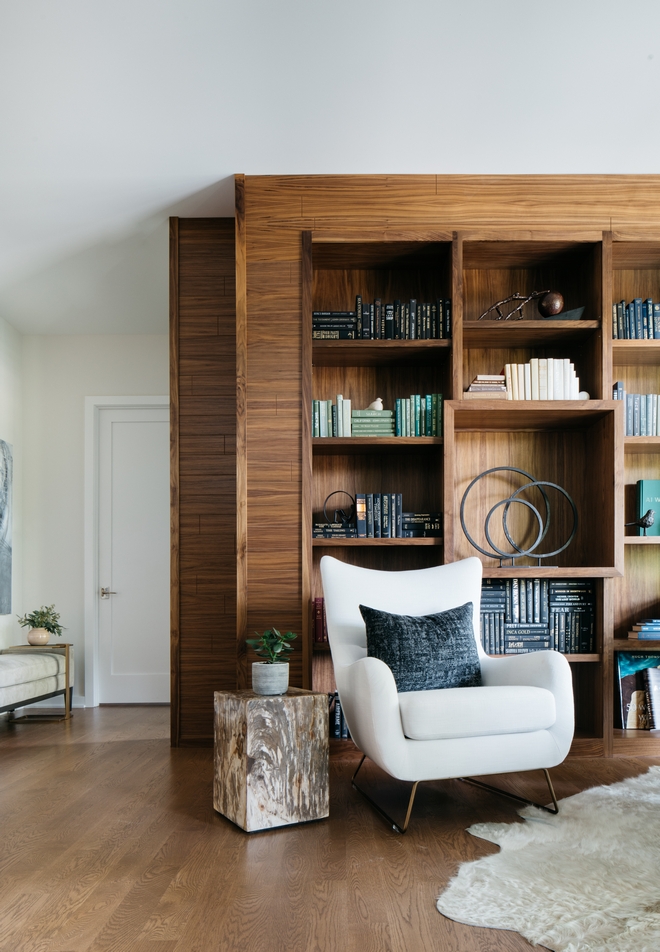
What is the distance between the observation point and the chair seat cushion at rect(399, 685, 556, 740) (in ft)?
8.80

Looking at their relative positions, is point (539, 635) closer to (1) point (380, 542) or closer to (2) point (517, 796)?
(1) point (380, 542)

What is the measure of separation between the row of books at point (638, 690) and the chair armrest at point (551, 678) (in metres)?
1.12

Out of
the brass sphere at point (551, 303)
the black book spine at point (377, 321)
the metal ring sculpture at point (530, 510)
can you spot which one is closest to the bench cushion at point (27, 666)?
the metal ring sculpture at point (530, 510)

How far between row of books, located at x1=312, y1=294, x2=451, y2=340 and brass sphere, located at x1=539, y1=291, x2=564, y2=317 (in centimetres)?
49

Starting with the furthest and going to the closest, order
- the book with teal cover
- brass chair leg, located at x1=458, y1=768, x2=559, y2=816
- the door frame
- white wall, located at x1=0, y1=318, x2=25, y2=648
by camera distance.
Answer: the door frame → white wall, located at x1=0, y1=318, x2=25, y2=648 → the book with teal cover → brass chair leg, located at x1=458, y1=768, x2=559, y2=816

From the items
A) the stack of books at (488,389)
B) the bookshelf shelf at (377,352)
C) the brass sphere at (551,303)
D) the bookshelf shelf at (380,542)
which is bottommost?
the bookshelf shelf at (380,542)

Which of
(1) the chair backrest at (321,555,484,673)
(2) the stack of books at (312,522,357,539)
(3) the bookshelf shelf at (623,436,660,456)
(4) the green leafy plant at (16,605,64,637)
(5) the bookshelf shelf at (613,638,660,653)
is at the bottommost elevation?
(4) the green leafy plant at (16,605,64,637)

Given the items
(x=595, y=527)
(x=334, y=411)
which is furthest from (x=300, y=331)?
(x=595, y=527)

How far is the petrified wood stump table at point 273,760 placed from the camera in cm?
272

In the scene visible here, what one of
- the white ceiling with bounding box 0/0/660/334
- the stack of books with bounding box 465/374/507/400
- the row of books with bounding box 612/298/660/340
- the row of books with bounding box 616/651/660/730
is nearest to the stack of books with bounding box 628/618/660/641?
the row of books with bounding box 616/651/660/730

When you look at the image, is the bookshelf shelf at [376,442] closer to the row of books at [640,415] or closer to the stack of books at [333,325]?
the stack of books at [333,325]

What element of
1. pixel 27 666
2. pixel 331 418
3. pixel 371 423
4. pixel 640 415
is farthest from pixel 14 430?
pixel 640 415

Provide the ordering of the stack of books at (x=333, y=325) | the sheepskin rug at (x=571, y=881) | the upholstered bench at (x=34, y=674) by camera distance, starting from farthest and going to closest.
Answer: the upholstered bench at (x=34, y=674) < the stack of books at (x=333, y=325) < the sheepskin rug at (x=571, y=881)

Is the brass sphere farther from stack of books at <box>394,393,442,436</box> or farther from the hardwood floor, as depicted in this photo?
the hardwood floor
